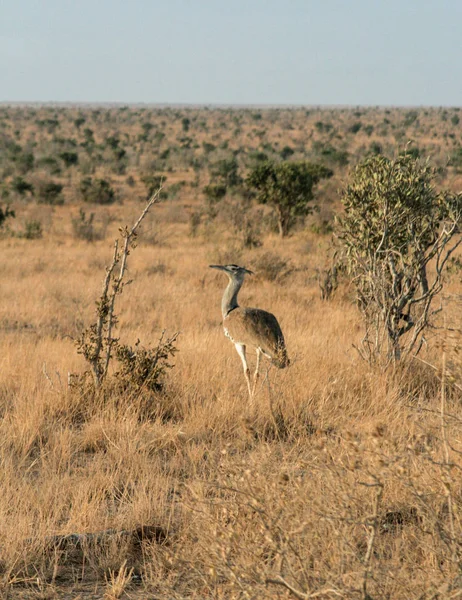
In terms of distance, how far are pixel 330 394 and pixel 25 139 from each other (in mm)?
51388

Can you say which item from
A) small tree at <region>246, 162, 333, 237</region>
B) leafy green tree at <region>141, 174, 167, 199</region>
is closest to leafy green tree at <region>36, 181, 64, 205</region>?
leafy green tree at <region>141, 174, 167, 199</region>

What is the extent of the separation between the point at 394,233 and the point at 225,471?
3.95 metres

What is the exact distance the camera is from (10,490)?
13.1ft

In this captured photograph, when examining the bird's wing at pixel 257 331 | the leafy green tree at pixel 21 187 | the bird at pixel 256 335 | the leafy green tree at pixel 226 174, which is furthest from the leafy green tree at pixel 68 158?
the bird's wing at pixel 257 331

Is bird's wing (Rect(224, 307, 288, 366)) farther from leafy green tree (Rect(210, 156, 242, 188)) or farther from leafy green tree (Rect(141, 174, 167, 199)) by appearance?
leafy green tree (Rect(210, 156, 242, 188))

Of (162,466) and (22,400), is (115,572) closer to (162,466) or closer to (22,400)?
(162,466)

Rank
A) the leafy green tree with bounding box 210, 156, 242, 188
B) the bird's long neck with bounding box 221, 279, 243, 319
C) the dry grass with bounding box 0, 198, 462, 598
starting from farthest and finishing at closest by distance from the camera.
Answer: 1. the leafy green tree with bounding box 210, 156, 242, 188
2. the bird's long neck with bounding box 221, 279, 243, 319
3. the dry grass with bounding box 0, 198, 462, 598

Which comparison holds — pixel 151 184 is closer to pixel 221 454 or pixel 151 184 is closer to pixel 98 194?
pixel 98 194

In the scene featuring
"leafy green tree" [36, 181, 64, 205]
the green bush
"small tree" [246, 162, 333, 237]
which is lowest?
"leafy green tree" [36, 181, 64, 205]

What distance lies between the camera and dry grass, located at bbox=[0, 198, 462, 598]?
267 centimetres

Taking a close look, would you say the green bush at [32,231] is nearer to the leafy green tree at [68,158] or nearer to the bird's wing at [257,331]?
the bird's wing at [257,331]

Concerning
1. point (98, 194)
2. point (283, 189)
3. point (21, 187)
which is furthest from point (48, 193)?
point (283, 189)

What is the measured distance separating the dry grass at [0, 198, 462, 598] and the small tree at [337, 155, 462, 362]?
17.7 inches

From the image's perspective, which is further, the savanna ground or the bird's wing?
the bird's wing
